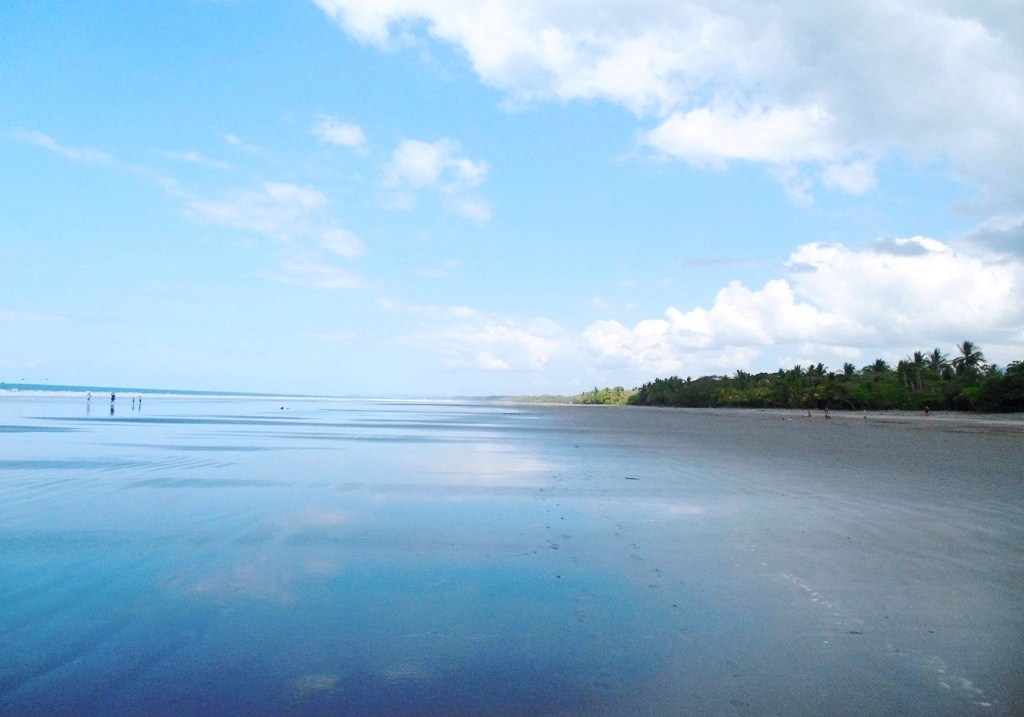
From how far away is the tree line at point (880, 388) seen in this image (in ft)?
220

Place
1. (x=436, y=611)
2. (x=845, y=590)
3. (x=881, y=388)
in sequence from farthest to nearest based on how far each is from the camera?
(x=881, y=388)
(x=845, y=590)
(x=436, y=611)

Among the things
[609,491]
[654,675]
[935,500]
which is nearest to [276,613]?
[654,675]

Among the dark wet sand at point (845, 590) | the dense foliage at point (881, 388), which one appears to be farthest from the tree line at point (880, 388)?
the dark wet sand at point (845, 590)

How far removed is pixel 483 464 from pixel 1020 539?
40.3ft

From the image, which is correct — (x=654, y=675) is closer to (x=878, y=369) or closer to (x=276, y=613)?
(x=276, y=613)

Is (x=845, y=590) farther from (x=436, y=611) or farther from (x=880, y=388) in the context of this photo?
(x=880, y=388)

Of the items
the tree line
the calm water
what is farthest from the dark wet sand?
the tree line

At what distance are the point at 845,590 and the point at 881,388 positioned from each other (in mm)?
90185

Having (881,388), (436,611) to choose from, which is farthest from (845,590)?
(881,388)

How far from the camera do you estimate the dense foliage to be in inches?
2640

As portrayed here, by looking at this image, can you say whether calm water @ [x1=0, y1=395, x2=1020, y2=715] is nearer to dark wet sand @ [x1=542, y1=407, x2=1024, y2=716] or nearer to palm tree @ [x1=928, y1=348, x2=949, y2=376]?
dark wet sand @ [x1=542, y1=407, x2=1024, y2=716]

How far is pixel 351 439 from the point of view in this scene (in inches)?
1083

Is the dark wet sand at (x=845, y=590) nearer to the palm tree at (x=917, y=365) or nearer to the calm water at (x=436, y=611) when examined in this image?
the calm water at (x=436, y=611)

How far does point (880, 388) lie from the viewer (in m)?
86.2
